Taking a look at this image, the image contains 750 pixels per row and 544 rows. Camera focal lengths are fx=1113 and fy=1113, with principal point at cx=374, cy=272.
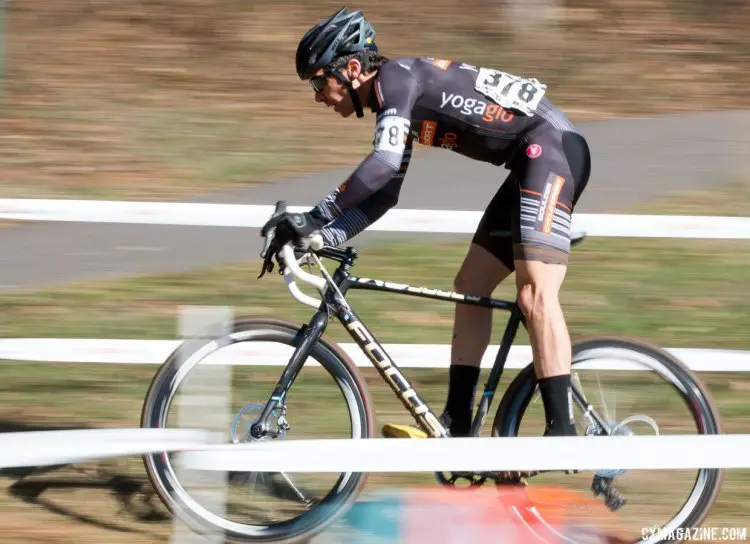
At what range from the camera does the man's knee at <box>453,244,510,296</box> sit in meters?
4.65

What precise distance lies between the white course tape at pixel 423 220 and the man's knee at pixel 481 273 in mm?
1926

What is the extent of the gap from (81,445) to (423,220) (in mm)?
3861

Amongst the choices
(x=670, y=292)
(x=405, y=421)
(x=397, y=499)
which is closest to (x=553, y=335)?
(x=397, y=499)

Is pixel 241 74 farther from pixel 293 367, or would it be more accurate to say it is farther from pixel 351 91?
pixel 293 367

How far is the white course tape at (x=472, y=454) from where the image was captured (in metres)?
3.24

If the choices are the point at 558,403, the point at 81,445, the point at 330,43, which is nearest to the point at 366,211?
the point at 330,43

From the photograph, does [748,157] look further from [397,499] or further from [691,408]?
[397,499]

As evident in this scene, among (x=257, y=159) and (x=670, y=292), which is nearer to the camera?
(x=670, y=292)

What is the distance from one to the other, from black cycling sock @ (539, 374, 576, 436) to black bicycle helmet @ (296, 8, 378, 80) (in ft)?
4.86

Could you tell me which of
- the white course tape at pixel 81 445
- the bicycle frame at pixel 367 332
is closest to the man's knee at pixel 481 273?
the bicycle frame at pixel 367 332

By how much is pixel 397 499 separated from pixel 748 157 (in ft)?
19.8

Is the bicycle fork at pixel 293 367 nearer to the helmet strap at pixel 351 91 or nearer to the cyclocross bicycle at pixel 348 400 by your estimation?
the cyclocross bicycle at pixel 348 400

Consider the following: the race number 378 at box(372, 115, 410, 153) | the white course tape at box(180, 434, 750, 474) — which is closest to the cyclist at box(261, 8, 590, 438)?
the race number 378 at box(372, 115, 410, 153)

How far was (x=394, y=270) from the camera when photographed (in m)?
7.05
